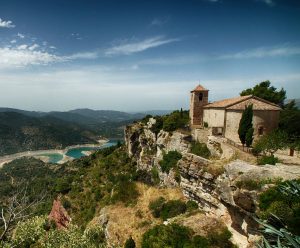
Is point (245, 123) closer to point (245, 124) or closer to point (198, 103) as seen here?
point (245, 124)

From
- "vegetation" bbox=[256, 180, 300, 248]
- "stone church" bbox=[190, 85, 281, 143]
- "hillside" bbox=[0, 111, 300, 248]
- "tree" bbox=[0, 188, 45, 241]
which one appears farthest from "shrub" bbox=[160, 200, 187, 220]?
"tree" bbox=[0, 188, 45, 241]

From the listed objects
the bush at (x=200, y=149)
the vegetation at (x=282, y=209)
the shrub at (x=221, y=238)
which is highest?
the vegetation at (x=282, y=209)

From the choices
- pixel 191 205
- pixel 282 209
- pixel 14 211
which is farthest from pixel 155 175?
pixel 282 209

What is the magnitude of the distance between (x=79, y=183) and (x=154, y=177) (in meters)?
21.7

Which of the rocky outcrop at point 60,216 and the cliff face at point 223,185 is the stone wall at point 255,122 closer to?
the cliff face at point 223,185

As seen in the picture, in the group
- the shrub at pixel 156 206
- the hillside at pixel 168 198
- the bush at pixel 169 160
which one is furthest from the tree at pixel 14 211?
the bush at pixel 169 160

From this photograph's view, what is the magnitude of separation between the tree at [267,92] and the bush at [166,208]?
2544cm

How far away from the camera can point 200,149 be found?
112 feet

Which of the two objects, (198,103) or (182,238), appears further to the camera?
(198,103)

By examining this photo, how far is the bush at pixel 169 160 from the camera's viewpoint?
37.0m

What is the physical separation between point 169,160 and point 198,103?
1035 cm

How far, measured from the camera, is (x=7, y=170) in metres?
149

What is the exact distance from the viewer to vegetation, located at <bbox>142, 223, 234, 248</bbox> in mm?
18734

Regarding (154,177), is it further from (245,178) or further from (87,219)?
(245,178)
